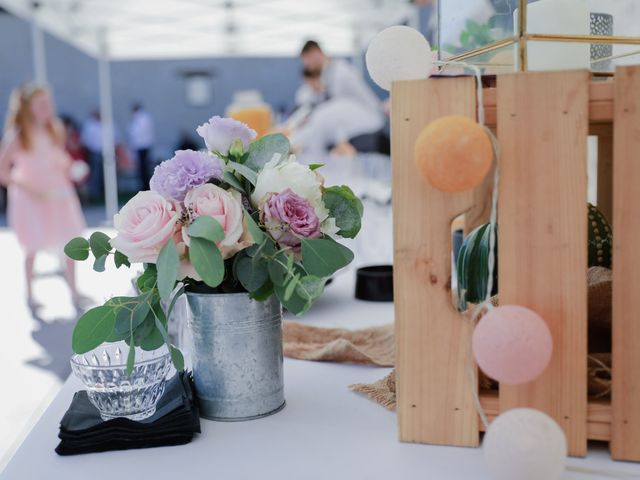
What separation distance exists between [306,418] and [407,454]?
0.14 meters

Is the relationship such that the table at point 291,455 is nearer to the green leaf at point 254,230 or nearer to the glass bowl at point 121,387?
the glass bowl at point 121,387

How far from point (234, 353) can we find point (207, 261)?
120 mm

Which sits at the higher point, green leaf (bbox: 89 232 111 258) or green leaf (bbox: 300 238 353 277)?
green leaf (bbox: 89 232 111 258)

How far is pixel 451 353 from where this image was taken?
593 millimetres

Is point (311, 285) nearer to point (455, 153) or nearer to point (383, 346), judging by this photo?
point (455, 153)

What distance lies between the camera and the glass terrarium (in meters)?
0.67

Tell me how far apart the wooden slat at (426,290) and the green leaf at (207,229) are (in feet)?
0.50

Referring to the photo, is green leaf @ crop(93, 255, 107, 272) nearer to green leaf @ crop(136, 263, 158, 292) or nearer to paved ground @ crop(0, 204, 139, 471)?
green leaf @ crop(136, 263, 158, 292)

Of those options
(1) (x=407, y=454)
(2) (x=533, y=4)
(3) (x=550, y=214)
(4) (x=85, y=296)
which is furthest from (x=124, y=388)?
(4) (x=85, y=296)

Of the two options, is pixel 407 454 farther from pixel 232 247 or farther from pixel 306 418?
pixel 232 247

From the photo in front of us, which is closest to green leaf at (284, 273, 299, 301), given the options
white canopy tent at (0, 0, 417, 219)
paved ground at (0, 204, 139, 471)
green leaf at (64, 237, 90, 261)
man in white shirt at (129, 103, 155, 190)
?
green leaf at (64, 237, 90, 261)

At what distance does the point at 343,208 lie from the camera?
2.35 feet

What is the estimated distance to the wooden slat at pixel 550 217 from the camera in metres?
0.55

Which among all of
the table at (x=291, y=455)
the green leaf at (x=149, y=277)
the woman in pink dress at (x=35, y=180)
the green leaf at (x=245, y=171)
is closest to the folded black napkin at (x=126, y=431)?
the table at (x=291, y=455)
